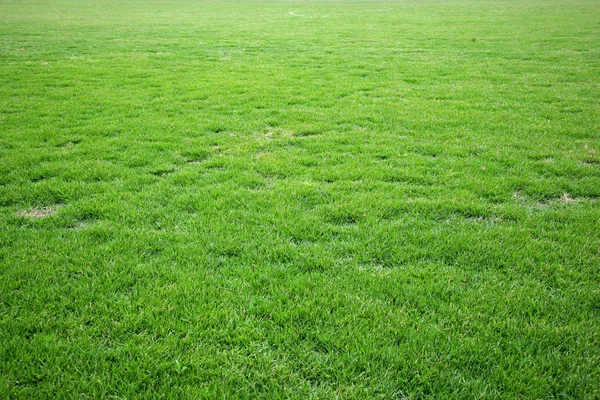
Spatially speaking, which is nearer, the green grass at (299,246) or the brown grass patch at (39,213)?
the green grass at (299,246)

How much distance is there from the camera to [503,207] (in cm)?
599

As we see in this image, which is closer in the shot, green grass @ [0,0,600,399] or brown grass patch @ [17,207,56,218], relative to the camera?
green grass @ [0,0,600,399]

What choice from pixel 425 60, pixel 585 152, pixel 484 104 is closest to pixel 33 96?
pixel 484 104

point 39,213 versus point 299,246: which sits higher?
point 39,213

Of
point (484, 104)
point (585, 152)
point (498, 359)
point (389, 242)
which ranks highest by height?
point (484, 104)

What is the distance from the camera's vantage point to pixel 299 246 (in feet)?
16.8

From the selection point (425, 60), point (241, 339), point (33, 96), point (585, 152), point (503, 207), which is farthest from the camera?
point (425, 60)

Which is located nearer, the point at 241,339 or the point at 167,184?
the point at 241,339

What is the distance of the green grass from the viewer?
3455 mm

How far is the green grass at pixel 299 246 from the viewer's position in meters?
3.46

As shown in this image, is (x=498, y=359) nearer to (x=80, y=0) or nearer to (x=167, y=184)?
(x=167, y=184)

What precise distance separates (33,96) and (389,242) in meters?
12.4

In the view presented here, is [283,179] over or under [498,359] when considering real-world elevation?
over

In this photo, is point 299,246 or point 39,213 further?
point 39,213
